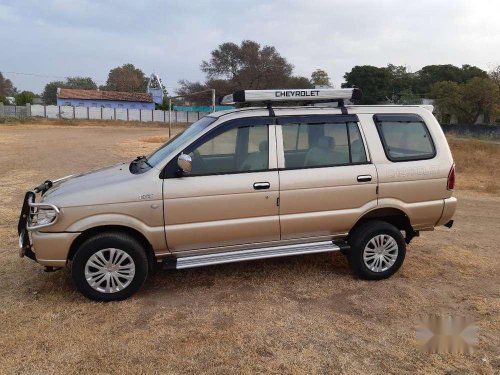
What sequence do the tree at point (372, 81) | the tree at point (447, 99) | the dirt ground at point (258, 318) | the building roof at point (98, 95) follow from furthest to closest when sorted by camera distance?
the building roof at point (98, 95), the tree at point (372, 81), the tree at point (447, 99), the dirt ground at point (258, 318)

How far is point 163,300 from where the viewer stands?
4375 mm

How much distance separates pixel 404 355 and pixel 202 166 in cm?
249

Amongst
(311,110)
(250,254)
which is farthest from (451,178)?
(250,254)

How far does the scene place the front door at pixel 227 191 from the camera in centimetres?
429

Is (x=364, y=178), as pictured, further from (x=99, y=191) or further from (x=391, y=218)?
(x=99, y=191)

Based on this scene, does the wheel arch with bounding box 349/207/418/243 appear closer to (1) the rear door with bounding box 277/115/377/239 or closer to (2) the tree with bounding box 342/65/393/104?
(1) the rear door with bounding box 277/115/377/239

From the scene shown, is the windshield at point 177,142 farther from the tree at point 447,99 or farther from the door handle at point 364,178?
the tree at point 447,99

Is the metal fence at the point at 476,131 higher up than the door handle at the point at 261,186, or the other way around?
the metal fence at the point at 476,131

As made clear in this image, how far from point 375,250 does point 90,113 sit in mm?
57244

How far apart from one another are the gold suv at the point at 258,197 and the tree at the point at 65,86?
89.1 m

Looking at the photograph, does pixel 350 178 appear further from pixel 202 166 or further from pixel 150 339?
pixel 150 339

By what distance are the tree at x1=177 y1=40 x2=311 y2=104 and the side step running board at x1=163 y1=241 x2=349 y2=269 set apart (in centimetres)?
6246

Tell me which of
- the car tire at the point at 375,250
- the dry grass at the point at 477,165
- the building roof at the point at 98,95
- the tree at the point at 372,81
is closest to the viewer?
the car tire at the point at 375,250

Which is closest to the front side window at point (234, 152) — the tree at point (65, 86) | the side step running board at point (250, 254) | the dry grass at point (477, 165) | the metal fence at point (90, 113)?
the side step running board at point (250, 254)
